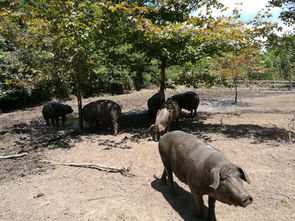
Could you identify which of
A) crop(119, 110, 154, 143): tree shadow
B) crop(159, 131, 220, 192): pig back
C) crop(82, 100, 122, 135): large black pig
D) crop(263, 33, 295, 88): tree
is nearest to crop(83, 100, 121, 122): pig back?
crop(82, 100, 122, 135): large black pig

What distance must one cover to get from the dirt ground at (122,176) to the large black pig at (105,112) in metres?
0.63

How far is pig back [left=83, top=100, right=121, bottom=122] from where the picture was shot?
34.8ft

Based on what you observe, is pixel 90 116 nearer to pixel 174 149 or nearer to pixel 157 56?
pixel 157 56

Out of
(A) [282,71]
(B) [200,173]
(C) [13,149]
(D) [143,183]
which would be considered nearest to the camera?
(B) [200,173]

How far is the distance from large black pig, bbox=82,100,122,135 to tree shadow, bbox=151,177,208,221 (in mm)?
4897

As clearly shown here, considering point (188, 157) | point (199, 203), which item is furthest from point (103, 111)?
point (199, 203)

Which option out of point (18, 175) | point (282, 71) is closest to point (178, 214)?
point (18, 175)

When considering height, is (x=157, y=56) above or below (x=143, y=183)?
above

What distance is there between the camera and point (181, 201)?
17.2 ft

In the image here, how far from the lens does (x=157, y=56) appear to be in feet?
36.8

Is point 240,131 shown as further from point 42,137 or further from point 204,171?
point 42,137

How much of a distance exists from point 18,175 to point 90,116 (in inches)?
184

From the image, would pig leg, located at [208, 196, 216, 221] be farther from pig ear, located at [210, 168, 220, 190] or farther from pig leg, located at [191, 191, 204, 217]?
pig ear, located at [210, 168, 220, 190]

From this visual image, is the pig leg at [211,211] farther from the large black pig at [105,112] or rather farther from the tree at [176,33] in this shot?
the large black pig at [105,112]
